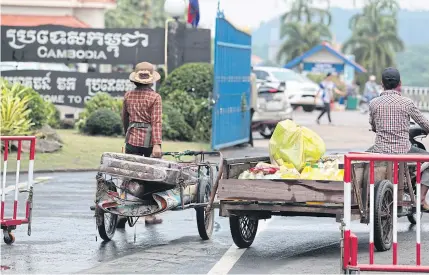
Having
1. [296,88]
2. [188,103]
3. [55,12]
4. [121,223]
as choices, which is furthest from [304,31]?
[121,223]

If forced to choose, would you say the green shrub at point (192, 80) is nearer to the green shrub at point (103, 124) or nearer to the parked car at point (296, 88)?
the green shrub at point (103, 124)

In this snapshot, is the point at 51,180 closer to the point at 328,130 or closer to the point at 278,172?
the point at 278,172

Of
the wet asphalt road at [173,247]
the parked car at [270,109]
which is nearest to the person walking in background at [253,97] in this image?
the parked car at [270,109]

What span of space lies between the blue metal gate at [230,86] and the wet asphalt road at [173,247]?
821 cm

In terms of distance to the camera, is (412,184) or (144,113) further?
(144,113)

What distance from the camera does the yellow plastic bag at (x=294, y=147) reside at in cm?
1184

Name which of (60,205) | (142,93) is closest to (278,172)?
(142,93)

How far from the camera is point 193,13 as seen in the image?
28.7 m

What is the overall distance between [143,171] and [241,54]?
45.1 feet

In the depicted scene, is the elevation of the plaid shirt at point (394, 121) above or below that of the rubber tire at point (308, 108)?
below

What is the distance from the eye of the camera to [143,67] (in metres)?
12.9

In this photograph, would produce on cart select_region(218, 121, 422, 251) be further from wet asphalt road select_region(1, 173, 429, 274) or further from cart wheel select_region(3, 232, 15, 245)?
cart wheel select_region(3, 232, 15, 245)

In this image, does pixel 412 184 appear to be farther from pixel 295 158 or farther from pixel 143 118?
pixel 143 118

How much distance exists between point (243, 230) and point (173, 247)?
0.70m
